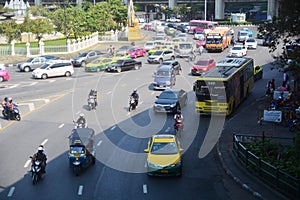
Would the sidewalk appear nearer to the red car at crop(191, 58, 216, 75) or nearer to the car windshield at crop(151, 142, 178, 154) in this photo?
the car windshield at crop(151, 142, 178, 154)

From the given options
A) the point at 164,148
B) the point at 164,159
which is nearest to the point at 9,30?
the point at 164,148

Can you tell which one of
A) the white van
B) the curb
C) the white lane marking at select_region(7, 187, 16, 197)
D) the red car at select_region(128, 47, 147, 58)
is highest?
the red car at select_region(128, 47, 147, 58)

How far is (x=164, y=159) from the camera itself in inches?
731

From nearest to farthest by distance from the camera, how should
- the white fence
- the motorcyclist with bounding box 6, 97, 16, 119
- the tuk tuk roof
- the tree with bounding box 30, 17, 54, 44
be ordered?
the tuk tuk roof < the motorcyclist with bounding box 6, 97, 16, 119 < the white fence < the tree with bounding box 30, 17, 54, 44

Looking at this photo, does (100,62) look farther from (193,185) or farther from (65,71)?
(193,185)

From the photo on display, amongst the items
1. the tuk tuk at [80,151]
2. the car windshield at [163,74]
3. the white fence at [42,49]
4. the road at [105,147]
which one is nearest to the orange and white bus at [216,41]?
the white fence at [42,49]

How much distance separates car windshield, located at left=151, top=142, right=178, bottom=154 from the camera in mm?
19062

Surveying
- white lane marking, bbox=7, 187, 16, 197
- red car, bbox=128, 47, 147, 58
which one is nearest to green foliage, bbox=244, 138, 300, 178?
white lane marking, bbox=7, 187, 16, 197

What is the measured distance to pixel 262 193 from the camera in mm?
16672

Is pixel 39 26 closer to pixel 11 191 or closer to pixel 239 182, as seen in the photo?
pixel 11 191

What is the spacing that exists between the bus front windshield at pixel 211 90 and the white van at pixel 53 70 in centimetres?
2004

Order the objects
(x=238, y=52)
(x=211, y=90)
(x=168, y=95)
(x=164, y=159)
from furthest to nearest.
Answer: (x=238, y=52), (x=168, y=95), (x=211, y=90), (x=164, y=159)

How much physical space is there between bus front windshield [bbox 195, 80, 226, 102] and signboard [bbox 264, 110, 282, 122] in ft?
8.57

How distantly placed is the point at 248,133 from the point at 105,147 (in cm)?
767
